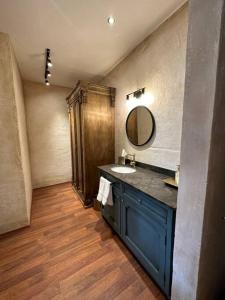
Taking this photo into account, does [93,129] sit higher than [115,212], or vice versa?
[93,129]

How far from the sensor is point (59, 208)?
2.55 m

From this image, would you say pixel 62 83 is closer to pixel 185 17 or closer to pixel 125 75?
pixel 125 75

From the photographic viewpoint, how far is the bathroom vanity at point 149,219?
103 centimetres

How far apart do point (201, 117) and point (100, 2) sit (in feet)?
4.96

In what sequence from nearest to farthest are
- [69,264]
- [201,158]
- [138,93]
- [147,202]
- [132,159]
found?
[201,158] → [147,202] → [69,264] → [138,93] → [132,159]

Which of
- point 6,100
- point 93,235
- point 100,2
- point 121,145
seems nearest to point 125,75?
point 100,2

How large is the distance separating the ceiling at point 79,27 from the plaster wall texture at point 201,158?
3.37 feet

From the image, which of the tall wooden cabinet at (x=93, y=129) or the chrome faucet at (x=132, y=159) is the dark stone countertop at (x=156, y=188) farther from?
the tall wooden cabinet at (x=93, y=129)

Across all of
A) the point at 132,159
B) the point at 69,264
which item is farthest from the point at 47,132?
the point at 69,264

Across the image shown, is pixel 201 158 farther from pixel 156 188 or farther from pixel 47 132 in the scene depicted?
pixel 47 132

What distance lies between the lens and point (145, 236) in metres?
1.26

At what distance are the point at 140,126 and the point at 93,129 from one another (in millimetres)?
874

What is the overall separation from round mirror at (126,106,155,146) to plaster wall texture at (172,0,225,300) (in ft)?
3.62

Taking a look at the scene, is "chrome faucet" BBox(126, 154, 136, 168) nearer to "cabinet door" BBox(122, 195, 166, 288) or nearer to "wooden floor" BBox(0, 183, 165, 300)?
"cabinet door" BBox(122, 195, 166, 288)
